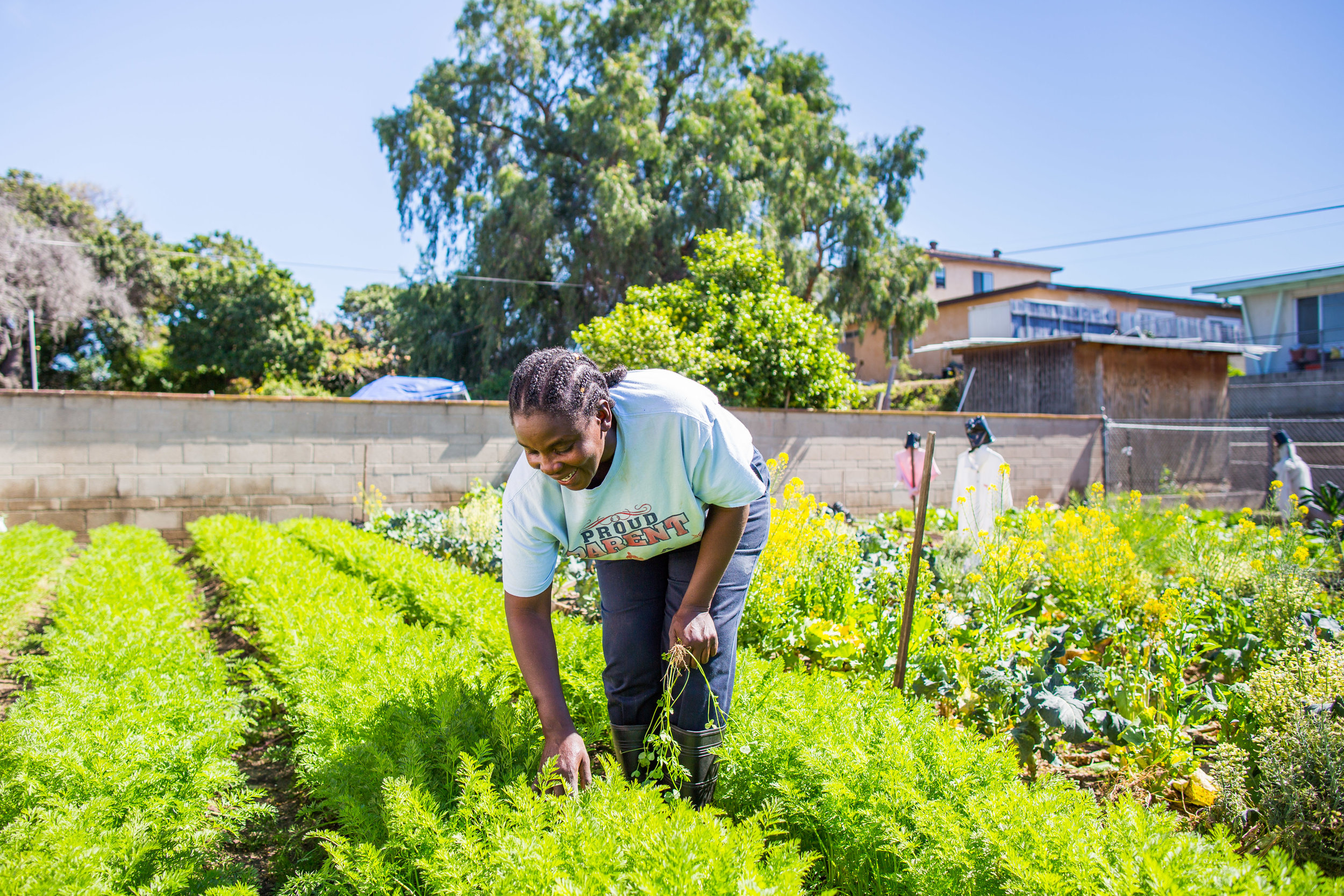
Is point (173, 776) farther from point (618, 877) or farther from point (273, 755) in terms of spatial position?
point (618, 877)

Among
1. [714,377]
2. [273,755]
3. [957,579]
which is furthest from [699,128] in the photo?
[273,755]

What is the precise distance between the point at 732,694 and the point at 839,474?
955cm

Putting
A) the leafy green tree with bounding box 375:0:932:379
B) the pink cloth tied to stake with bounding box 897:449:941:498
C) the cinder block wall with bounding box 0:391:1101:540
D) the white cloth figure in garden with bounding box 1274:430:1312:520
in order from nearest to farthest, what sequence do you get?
the pink cloth tied to stake with bounding box 897:449:941:498, the cinder block wall with bounding box 0:391:1101:540, the white cloth figure in garden with bounding box 1274:430:1312:520, the leafy green tree with bounding box 375:0:932:379

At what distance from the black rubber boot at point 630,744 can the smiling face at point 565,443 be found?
2.76ft

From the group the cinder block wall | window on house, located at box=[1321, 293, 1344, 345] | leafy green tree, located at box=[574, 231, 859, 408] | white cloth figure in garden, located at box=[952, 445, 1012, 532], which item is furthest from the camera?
window on house, located at box=[1321, 293, 1344, 345]

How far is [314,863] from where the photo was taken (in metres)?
2.64

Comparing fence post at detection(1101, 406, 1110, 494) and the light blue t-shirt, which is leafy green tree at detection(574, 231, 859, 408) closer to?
fence post at detection(1101, 406, 1110, 494)

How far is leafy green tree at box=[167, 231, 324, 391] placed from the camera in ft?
81.5

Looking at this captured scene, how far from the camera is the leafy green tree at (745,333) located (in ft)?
37.8

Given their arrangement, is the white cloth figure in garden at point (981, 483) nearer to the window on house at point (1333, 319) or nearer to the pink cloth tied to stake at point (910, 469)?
the pink cloth tied to stake at point (910, 469)

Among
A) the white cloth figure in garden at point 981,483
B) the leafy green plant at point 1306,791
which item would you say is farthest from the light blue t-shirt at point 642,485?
the white cloth figure in garden at point 981,483

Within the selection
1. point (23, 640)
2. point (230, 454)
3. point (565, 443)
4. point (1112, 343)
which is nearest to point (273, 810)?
point (565, 443)

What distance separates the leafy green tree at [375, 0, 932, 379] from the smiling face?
16.5 metres

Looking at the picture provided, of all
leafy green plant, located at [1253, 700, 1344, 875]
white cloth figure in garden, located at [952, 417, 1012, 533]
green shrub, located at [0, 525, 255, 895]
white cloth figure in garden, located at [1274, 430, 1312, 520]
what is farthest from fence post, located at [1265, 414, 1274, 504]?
green shrub, located at [0, 525, 255, 895]
